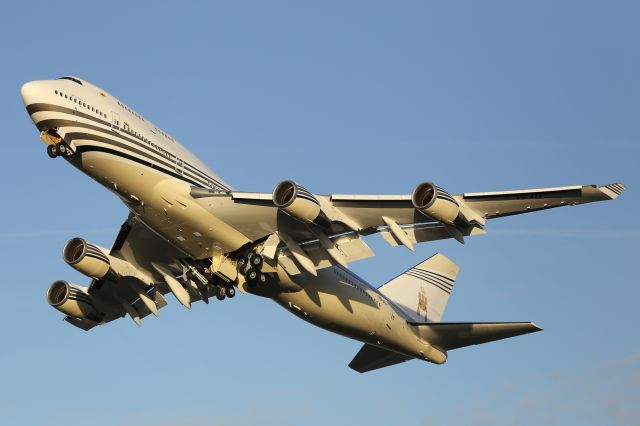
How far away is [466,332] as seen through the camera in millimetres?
40812

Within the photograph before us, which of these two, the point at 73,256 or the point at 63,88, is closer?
the point at 63,88

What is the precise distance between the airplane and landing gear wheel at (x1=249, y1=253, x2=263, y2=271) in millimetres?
49

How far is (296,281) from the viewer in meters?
37.0

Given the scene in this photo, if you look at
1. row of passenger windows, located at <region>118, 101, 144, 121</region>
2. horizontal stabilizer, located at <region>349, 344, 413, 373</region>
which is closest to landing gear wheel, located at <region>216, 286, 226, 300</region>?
row of passenger windows, located at <region>118, 101, 144, 121</region>

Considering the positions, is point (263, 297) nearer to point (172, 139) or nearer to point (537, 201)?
point (172, 139)

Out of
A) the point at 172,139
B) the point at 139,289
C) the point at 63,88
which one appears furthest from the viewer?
the point at 139,289

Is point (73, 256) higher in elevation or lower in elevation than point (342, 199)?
lower

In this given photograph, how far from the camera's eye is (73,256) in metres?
38.6

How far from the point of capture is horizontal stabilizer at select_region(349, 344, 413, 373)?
4425cm

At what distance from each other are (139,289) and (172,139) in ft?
28.9

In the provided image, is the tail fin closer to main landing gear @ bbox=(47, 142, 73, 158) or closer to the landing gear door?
the landing gear door

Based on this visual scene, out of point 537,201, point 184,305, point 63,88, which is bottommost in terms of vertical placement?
point 184,305

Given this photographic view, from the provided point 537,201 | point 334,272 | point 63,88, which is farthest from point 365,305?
point 63,88

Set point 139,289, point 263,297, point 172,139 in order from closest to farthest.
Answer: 1. point 172,139
2. point 263,297
3. point 139,289
